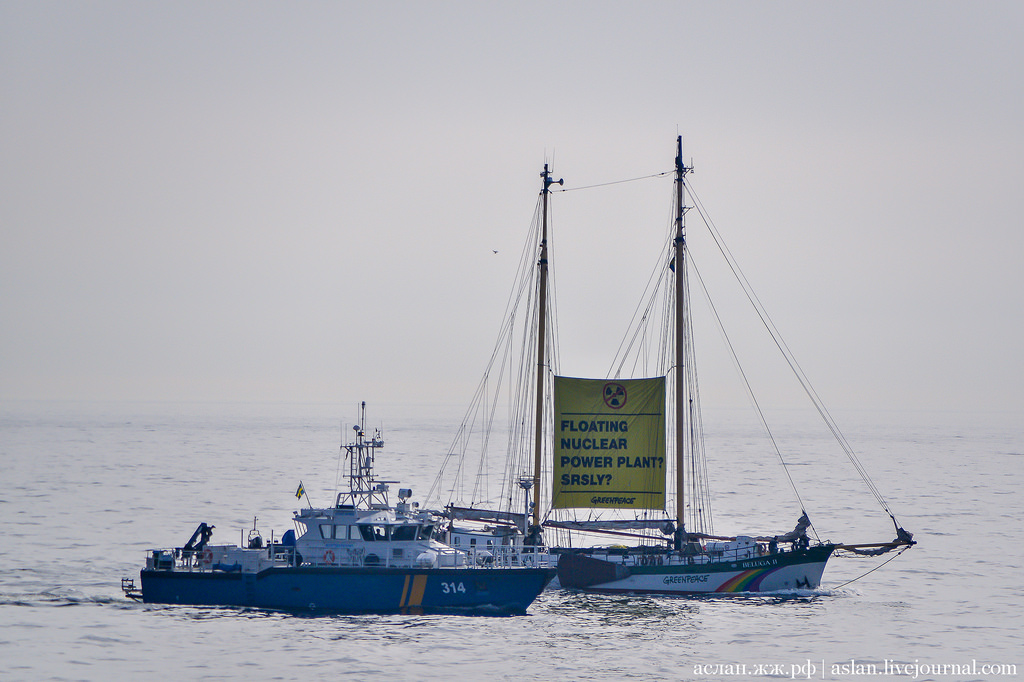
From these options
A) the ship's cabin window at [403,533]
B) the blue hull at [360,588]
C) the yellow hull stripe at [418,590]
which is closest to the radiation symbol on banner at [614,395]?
the blue hull at [360,588]

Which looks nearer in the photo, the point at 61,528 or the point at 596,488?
the point at 596,488

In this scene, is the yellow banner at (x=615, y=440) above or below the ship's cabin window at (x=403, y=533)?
above

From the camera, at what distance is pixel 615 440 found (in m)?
58.7

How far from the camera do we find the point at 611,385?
193ft

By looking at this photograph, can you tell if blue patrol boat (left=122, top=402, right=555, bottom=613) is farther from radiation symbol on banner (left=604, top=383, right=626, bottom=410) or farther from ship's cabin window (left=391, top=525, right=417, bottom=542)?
radiation symbol on banner (left=604, top=383, right=626, bottom=410)

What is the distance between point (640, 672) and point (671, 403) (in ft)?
75.2

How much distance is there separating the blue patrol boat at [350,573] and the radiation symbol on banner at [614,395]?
1243 centimetres

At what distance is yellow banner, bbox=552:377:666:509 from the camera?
2309 inches

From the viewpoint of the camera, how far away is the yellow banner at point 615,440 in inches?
2309

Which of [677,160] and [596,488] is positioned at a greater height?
[677,160]

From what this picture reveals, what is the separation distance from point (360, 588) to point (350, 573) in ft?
2.48

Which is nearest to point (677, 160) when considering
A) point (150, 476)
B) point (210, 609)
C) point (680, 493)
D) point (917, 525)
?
point (680, 493)

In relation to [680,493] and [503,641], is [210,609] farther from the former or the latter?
[680,493]

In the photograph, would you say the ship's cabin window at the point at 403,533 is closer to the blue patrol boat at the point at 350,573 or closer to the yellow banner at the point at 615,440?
the blue patrol boat at the point at 350,573
